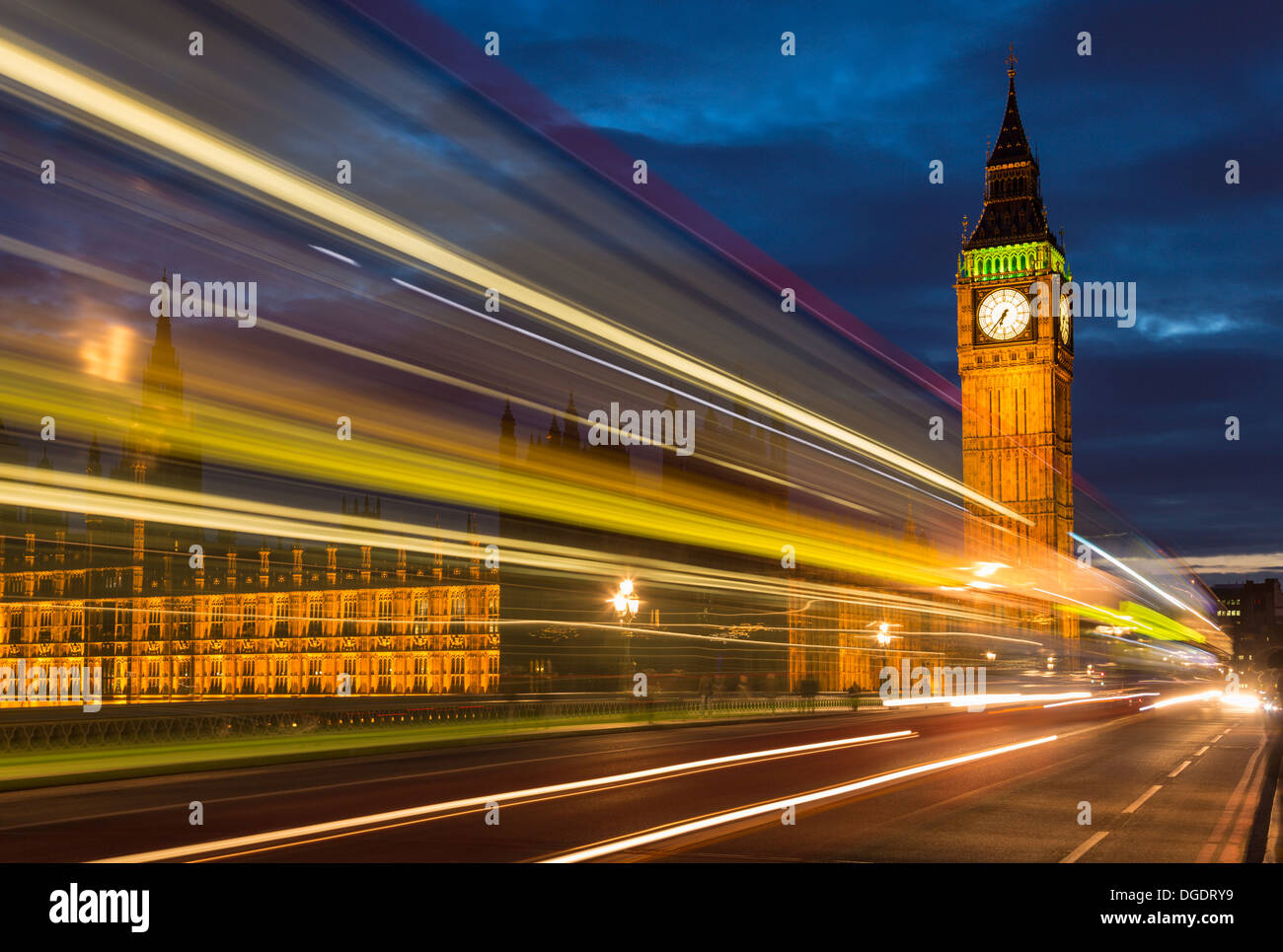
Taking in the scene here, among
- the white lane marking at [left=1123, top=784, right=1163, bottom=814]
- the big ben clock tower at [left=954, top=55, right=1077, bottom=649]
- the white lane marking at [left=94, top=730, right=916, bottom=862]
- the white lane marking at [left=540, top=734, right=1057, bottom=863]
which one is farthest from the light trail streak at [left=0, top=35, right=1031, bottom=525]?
the big ben clock tower at [left=954, top=55, right=1077, bottom=649]

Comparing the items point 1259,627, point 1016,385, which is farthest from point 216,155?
point 1016,385

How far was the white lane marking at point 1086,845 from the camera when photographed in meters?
11.9

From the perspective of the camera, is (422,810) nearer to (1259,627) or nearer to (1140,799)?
(1140,799)

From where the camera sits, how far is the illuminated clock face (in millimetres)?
131500

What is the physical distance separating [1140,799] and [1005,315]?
121 metres

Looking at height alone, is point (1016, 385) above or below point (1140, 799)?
above

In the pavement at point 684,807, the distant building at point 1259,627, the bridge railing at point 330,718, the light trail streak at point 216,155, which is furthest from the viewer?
the distant building at point 1259,627

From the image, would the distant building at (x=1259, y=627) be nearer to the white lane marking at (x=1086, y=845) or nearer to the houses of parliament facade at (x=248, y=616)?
the white lane marking at (x=1086, y=845)

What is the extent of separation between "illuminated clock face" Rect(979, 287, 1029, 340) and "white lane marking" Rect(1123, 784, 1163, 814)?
388 feet

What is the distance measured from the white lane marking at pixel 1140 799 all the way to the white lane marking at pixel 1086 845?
2516 mm

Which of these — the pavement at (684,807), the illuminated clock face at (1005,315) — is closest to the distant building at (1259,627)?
the pavement at (684,807)

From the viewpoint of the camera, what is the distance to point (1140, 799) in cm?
1761

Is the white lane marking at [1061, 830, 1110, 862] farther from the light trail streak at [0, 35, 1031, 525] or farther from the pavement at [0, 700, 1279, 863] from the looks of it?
the light trail streak at [0, 35, 1031, 525]
